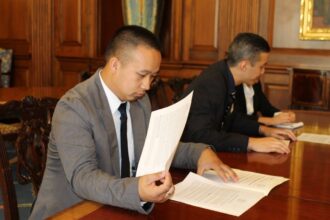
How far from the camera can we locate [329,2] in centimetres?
462

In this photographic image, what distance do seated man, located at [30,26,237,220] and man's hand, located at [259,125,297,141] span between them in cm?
81

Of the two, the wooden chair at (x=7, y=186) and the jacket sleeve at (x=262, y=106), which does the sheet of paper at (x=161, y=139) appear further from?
the jacket sleeve at (x=262, y=106)

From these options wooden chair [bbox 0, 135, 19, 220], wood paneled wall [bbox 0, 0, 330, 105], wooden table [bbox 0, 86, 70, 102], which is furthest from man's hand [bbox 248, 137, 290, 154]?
wood paneled wall [bbox 0, 0, 330, 105]

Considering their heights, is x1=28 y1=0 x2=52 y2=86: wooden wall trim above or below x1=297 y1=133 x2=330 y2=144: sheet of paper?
above

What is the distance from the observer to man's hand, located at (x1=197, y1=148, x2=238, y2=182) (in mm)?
1565

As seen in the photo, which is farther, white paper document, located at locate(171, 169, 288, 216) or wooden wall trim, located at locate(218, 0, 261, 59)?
wooden wall trim, located at locate(218, 0, 261, 59)

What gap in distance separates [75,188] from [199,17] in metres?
4.07

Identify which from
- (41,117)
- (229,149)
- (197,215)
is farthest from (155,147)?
(229,149)

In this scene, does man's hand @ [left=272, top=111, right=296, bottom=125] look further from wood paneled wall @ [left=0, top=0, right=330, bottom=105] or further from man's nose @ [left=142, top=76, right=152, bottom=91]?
wood paneled wall @ [left=0, top=0, right=330, bottom=105]

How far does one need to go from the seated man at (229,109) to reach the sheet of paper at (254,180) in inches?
15.5

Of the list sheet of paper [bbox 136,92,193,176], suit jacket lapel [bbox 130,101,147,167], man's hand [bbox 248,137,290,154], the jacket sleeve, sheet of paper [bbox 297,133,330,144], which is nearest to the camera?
sheet of paper [bbox 136,92,193,176]

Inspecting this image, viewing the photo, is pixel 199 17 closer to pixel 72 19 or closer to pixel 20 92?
pixel 72 19

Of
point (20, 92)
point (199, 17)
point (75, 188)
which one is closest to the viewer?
point (75, 188)

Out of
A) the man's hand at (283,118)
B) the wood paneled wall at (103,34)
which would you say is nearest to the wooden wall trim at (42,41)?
the wood paneled wall at (103,34)
